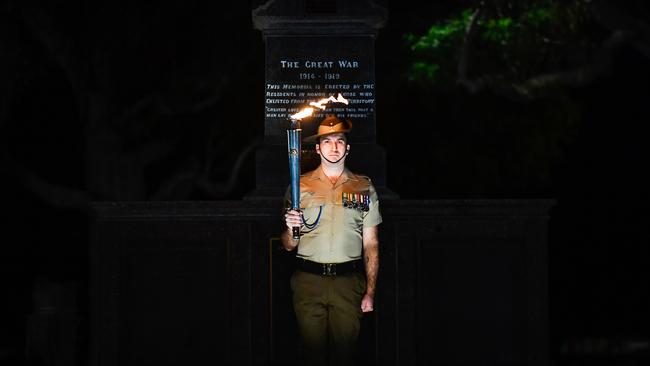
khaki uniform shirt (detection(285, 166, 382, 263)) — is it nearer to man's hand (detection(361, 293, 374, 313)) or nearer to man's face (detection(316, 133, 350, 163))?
man's face (detection(316, 133, 350, 163))

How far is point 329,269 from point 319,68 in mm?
2533

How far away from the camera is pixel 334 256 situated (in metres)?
7.23

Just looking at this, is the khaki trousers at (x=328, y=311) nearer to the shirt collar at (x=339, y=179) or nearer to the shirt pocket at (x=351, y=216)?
the shirt pocket at (x=351, y=216)

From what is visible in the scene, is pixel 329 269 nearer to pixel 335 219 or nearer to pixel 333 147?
pixel 335 219

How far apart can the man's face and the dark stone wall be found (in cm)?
102

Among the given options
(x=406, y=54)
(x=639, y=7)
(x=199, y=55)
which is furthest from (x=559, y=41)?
(x=199, y=55)

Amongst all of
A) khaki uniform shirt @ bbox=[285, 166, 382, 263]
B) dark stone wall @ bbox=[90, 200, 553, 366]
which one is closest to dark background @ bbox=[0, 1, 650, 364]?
dark stone wall @ bbox=[90, 200, 553, 366]

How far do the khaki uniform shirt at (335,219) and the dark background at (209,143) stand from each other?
836cm

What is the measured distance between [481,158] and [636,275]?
440 cm

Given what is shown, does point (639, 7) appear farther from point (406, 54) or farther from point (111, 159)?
point (111, 159)

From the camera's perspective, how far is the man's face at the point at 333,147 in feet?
24.2

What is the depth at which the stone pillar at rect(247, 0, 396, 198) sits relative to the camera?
29.0 feet

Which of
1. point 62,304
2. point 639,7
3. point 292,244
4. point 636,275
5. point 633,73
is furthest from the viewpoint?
point 633,73

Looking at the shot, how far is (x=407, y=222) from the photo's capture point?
8266 mm
